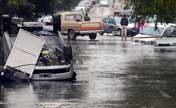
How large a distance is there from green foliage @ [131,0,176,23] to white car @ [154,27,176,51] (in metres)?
7.14

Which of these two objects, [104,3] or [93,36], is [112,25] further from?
[104,3]

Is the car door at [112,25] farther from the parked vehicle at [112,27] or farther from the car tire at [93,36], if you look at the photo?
the car tire at [93,36]

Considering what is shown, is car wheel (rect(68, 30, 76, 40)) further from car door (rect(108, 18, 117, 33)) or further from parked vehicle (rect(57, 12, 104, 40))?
car door (rect(108, 18, 117, 33))

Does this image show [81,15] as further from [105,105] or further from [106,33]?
[105,105]

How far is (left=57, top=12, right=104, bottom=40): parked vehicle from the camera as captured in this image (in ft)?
148

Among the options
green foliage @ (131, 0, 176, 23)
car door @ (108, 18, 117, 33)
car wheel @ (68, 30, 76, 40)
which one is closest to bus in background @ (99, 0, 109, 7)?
car door @ (108, 18, 117, 33)

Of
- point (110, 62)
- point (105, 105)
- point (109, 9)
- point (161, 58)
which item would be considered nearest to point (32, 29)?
point (110, 62)

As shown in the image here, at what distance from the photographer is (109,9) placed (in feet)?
333

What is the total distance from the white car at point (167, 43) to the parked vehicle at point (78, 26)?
8.09 metres

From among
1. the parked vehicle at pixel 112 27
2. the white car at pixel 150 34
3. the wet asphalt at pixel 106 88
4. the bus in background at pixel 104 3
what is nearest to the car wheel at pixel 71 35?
the white car at pixel 150 34

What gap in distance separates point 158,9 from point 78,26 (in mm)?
20120

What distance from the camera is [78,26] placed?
45.1 meters

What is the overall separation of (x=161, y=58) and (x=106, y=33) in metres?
22.3

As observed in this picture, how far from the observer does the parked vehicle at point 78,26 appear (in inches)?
1781
